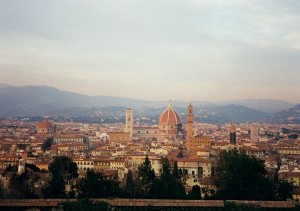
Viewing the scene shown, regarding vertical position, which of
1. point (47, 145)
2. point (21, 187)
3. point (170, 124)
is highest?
point (170, 124)

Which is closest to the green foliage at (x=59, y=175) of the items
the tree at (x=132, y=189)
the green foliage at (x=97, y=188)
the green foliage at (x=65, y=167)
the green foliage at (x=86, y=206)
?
the green foliage at (x=65, y=167)

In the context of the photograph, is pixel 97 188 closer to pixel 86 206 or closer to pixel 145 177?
pixel 86 206

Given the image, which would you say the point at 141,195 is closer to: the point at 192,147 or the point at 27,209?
the point at 27,209

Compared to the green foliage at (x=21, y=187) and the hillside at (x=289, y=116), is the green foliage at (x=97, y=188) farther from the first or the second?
the hillside at (x=289, y=116)

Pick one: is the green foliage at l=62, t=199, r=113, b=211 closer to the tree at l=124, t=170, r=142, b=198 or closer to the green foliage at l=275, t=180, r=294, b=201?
the tree at l=124, t=170, r=142, b=198

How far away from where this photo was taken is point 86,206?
17.7 meters

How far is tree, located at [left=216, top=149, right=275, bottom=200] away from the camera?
21.5 meters

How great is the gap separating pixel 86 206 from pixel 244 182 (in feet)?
27.4

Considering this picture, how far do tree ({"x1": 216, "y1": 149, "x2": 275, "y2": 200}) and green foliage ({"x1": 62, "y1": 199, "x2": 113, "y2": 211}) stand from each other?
238 inches

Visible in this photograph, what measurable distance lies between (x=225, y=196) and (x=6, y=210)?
9.68 meters

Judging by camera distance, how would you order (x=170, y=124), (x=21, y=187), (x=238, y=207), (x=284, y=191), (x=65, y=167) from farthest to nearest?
(x=170, y=124) → (x=65, y=167) → (x=21, y=187) → (x=284, y=191) → (x=238, y=207)

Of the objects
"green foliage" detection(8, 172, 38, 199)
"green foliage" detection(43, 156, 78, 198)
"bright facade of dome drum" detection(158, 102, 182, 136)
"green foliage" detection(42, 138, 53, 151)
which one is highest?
"bright facade of dome drum" detection(158, 102, 182, 136)

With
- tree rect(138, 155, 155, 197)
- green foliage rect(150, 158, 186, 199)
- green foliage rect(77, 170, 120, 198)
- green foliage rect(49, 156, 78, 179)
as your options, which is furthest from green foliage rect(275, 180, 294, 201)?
green foliage rect(49, 156, 78, 179)

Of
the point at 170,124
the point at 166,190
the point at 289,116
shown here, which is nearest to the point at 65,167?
the point at 166,190
